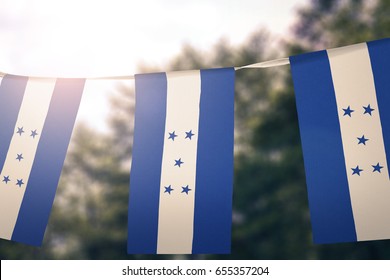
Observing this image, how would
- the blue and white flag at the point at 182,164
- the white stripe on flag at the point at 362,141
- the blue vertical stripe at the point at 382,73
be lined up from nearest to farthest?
the white stripe on flag at the point at 362,141 → the blue vertical stripe at the point at 382,73 → the blue and white flag at the point at 182,164

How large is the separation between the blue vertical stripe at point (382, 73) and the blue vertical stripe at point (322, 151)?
252 mm

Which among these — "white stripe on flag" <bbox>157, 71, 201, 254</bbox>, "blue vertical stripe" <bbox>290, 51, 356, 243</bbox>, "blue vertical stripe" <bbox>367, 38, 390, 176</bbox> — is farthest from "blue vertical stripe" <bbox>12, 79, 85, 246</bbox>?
"blue vertical stripe" <bbox>367, 38, 390, 176</bbox>

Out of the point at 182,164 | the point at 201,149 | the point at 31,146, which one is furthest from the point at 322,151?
the point at 31,146

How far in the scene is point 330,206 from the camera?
2.79 m

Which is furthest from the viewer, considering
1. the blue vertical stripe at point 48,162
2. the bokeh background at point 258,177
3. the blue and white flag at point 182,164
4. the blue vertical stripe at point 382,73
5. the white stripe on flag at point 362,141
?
the bokeh background at point 258,177

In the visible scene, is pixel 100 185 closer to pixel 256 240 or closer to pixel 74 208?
pixel 74 208

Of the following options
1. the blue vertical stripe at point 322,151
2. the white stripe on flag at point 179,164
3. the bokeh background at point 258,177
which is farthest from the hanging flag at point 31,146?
the bokeh background at point 258,177

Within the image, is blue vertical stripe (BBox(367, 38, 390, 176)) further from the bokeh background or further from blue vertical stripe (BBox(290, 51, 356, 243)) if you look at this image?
the bokeh background

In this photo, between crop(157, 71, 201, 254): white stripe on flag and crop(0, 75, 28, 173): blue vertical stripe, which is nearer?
crop(157, 71, 201, 254): white stripe on flag

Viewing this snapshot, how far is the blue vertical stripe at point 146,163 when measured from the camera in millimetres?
3025

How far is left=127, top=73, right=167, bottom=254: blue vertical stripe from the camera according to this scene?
9.93 feet

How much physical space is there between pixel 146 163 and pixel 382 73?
1.53 meters

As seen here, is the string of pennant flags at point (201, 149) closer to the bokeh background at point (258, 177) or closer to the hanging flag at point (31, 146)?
the hanging flag at point (31, 146)
